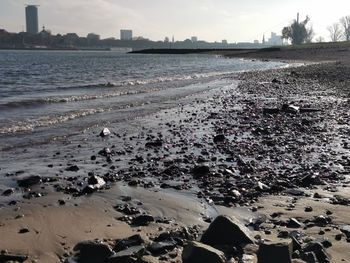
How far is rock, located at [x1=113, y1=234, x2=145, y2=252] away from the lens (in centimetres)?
584

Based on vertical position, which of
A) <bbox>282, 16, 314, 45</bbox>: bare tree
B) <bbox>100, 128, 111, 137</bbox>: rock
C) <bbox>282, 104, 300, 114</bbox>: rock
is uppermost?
<bbox>282, 16, 314, 45</bbox>: bare tree

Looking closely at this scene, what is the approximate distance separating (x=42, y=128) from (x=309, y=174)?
10.4m

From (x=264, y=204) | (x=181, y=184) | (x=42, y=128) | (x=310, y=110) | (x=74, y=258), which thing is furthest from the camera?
(x=310, y=110)

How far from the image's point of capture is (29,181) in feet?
29.7

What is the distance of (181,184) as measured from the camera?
9.06m

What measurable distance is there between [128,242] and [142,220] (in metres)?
0.90

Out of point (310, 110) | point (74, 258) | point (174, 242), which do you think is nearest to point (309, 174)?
point (174, 242)

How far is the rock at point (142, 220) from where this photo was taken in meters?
6.80

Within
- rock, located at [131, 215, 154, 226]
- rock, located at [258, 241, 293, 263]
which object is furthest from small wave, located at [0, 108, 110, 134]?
rock, located at [258, 241, 293, 263]

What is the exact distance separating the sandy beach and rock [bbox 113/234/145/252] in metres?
0.02

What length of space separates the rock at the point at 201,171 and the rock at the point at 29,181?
10.7 ft

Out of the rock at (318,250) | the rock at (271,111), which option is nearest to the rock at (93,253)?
the rock at (318,250)

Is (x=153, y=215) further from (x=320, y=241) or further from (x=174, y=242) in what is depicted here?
(x=320, y=241)

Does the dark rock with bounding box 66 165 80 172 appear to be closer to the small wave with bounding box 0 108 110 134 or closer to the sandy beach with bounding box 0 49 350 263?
the sandy beach with bounding box 0 49 350 263
